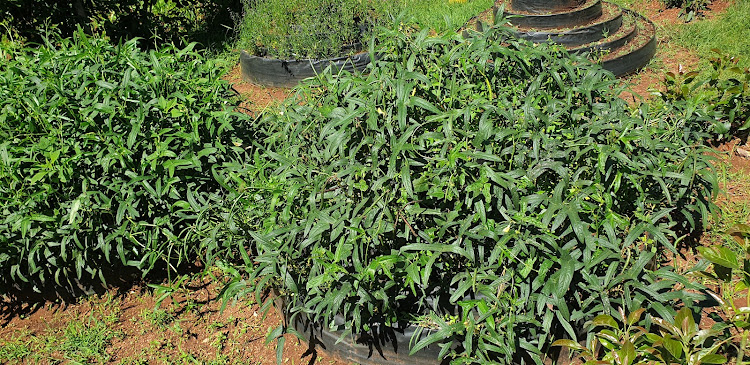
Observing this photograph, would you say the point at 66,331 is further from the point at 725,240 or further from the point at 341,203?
the point at 725,240

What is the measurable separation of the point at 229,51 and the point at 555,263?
18.1 feet

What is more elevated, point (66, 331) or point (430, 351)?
point (430, 351)

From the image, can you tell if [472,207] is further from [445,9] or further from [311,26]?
[445,9]

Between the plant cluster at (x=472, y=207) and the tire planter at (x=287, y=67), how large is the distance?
117 inches

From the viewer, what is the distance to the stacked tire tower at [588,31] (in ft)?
18.2

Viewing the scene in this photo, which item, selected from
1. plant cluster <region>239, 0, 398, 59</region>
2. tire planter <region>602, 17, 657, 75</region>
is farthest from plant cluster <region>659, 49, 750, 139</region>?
plant cluster <region>239, 0, 398, 59</region>

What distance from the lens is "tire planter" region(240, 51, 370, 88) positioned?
6035 millimetres

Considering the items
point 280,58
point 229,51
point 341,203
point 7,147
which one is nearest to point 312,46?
point 280,58

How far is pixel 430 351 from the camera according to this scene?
9.37ft

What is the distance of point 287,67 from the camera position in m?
6.12

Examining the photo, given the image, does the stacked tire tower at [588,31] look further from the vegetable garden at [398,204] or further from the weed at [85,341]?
the weed at [85,341]

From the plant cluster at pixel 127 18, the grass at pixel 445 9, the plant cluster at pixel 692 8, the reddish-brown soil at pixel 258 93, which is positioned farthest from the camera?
the grass at pixel 445 9

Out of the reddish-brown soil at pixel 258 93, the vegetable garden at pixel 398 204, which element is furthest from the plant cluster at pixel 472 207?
the reddish-brown soil at pixel 258 93

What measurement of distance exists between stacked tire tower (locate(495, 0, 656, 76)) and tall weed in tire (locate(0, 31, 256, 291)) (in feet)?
10.5
